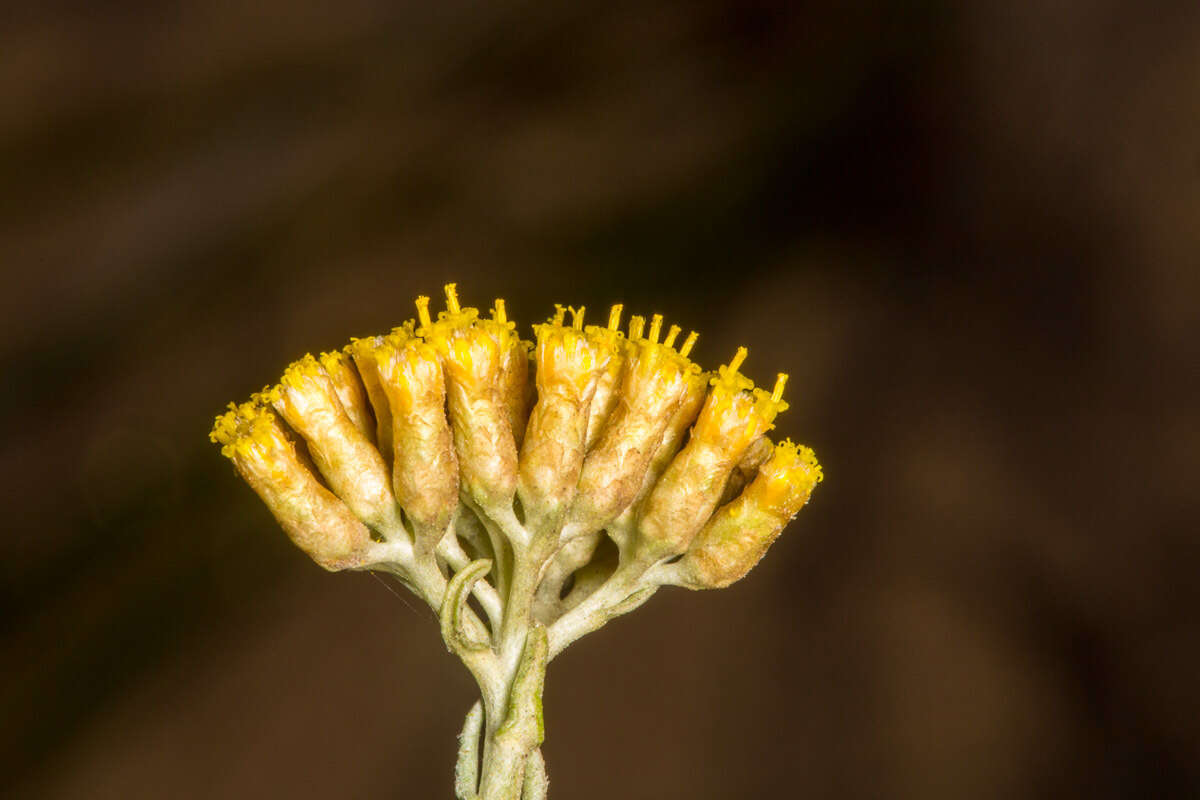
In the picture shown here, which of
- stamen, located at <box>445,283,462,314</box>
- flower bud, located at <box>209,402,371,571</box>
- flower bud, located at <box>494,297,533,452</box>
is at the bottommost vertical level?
flower bud, located at <box>209,402,371,571</box>

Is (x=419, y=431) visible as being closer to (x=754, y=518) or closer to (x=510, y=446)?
(x=510, y=446)

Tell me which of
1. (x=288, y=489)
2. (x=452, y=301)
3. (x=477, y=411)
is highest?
(x=452, y=301)

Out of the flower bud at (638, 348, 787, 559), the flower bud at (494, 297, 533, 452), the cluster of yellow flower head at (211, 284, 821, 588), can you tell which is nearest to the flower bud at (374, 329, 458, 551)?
the cluster of yellow flower head at (211, 284, 821, 588)

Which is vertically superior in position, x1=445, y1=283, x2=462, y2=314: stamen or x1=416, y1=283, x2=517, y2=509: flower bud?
x1=445, y1=283, x2=462, y2=314: stamen

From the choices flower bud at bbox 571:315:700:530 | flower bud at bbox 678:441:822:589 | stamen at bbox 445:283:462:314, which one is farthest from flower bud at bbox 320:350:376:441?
flower bud at bbox 678:441:822:589

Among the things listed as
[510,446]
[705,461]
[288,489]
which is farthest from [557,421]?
[288,489]

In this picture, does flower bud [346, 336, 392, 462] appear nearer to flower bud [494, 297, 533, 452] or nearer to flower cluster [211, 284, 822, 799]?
flower cluster [211, 284, 822, 799]

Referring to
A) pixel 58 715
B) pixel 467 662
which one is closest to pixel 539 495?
pixel 467 662

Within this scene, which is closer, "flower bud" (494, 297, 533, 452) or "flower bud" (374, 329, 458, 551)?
"flower bud" (374, 329, 458, 551)
